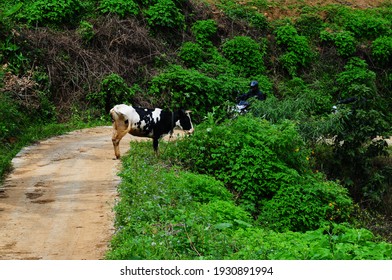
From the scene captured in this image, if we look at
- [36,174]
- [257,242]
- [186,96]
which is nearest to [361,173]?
[186,96]

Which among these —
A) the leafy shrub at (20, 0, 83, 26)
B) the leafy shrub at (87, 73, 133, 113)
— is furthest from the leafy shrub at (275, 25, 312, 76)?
the leafy shrub at (20, 0, 83, 26)

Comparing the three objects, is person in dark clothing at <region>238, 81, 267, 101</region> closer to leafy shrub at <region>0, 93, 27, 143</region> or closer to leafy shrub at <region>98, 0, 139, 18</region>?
leafy shrub at <region>0, 93, 27, 143</region>

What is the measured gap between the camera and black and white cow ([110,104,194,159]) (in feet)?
48.3

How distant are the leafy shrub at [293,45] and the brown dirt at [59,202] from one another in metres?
12.7

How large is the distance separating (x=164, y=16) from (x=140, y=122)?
1243 cm

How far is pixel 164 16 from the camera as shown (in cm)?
2639

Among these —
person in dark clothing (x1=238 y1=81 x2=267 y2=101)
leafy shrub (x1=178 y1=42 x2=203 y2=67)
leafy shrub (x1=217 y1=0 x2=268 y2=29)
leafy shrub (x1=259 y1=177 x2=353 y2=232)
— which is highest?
leafy shrub (x1=217 y1=0 x2=268 y2=29)

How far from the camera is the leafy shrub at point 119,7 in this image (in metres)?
25.3

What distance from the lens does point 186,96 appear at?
866 inches

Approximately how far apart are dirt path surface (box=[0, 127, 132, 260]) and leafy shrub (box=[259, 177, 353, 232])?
3229mm

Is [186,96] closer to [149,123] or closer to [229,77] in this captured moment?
[229,77]

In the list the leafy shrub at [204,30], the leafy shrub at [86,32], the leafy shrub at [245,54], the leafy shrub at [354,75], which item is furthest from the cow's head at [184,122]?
the leafy shrub at [204,30]

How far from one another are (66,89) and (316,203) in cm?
1111

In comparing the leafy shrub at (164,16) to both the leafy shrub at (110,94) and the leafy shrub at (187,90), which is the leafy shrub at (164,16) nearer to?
the leafy shrub at (187,90)
